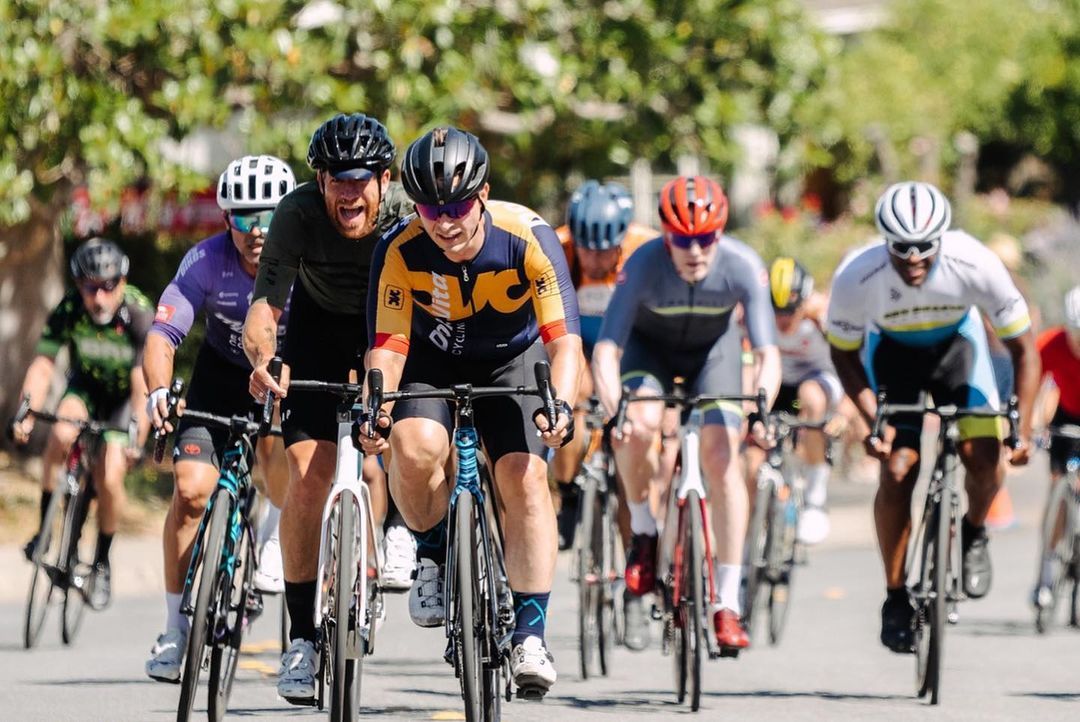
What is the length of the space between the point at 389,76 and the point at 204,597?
8.40 m

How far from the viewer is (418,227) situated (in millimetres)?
7051

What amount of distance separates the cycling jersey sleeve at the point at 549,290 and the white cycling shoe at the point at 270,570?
6.73 ft

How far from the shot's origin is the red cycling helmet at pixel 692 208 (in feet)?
29.5

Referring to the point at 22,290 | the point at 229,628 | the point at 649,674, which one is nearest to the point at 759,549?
the point at 649,674

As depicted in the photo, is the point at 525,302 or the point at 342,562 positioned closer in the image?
the point at 342,562

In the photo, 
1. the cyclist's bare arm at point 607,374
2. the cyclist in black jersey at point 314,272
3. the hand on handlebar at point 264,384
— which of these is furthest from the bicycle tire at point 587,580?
the hand on handlebar at point 264,384

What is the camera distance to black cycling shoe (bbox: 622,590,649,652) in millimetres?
10047

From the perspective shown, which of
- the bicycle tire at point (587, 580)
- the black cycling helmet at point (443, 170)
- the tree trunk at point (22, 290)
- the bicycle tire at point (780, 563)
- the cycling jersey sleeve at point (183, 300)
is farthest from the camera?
the tree trunk at point (22, 290)

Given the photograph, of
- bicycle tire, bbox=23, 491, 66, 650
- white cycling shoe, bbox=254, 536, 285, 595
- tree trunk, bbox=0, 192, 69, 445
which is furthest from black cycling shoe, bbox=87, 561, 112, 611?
tree trunk, bbox=0, 192, 69, 445

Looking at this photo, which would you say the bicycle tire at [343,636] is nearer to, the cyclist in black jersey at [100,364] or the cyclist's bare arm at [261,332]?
the cyclist's bare arm at [261,332]

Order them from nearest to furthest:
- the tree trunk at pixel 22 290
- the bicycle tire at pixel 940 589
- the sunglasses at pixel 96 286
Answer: the bicycle tire at pixel 940 589, the sunglasses at pixel 96 286, the tree trunk at pixel 22 290

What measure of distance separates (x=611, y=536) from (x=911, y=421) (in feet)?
5.62

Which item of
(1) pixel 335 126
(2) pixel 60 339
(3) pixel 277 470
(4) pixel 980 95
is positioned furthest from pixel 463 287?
(4) pixel 980 95

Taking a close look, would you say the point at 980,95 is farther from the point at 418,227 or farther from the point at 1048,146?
the point at 418,227
